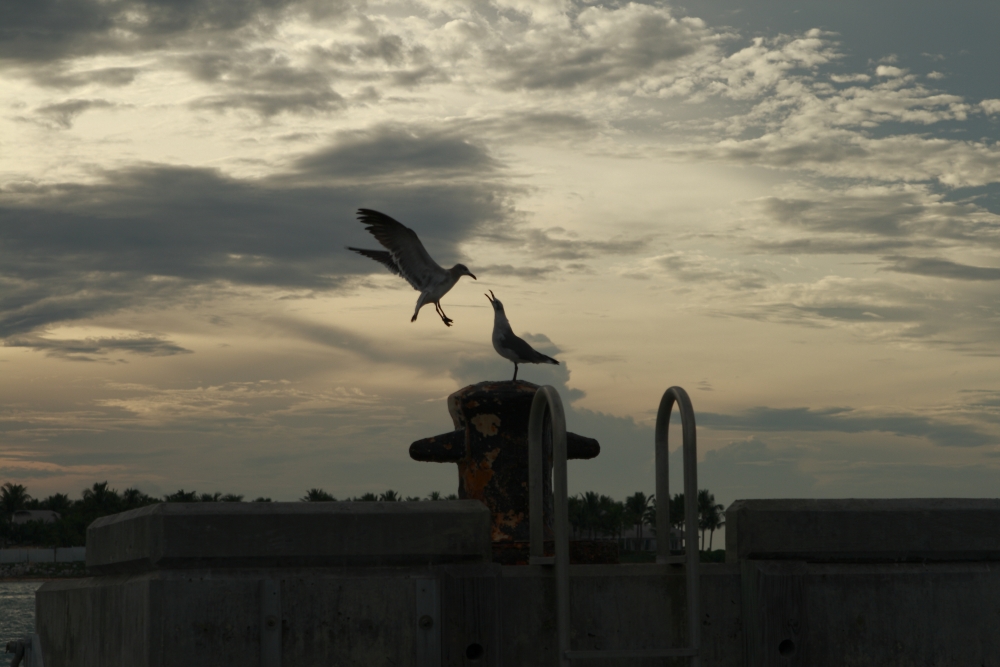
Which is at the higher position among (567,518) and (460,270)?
(460,270)

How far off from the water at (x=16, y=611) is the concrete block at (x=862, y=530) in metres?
56.1

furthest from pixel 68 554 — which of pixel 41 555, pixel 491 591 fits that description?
pixel 491 591

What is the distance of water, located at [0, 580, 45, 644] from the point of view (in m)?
87.7

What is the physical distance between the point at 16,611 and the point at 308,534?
146443mm

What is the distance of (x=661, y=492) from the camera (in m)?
6.19

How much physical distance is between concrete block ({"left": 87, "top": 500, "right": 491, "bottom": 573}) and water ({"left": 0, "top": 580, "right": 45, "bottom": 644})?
55403mm

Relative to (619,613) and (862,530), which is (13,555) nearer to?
(619,613)

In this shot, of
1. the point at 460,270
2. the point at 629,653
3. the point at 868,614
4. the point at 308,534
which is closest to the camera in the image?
the point at 629,653

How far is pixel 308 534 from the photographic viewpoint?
5723mm

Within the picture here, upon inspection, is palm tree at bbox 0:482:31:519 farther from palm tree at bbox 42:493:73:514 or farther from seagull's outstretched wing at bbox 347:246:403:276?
seagull's outstretched wing at bbox 347:246:403:276

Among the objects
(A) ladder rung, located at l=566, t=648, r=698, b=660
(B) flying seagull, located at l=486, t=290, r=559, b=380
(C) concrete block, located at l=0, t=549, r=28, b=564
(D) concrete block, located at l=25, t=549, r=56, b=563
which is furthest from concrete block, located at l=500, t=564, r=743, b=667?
(C) concrete block, located at l=0, t=549, r=28, b=564

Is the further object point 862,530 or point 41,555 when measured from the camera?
point 41,555

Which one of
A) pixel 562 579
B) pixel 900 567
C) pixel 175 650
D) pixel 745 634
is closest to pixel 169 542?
pixel 175 650

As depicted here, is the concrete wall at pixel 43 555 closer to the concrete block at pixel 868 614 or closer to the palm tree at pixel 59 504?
the palm tree at pixel 59 504
